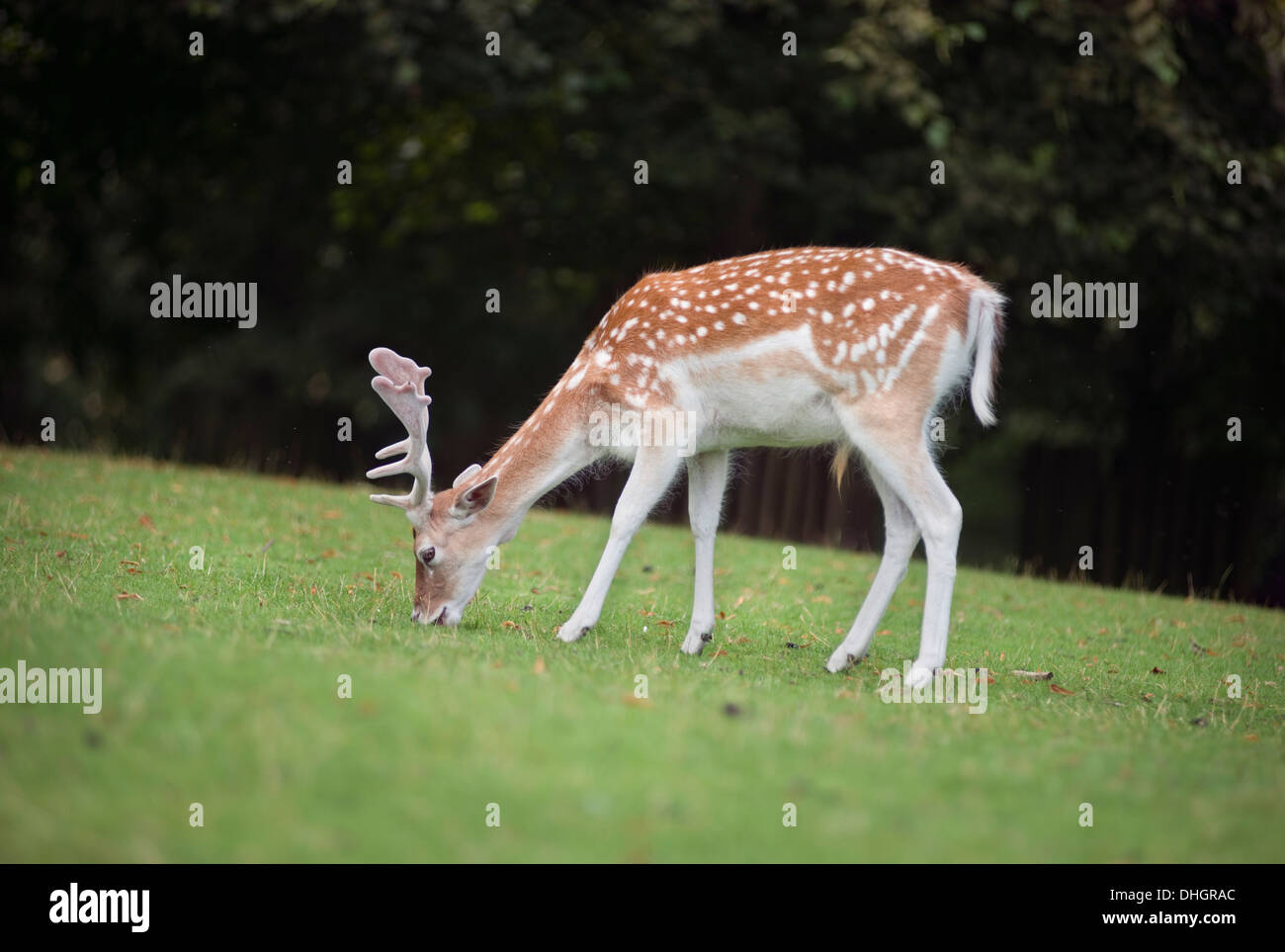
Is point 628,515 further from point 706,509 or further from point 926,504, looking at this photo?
point 926,504

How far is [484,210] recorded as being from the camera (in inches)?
645

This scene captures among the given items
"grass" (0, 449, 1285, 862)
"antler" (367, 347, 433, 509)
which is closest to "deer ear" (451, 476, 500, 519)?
"antler" (367, 347, 433, 509)

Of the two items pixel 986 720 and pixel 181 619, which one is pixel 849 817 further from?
pixel 181 619

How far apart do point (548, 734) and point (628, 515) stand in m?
2.60

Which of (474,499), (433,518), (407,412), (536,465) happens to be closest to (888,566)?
(536,465)

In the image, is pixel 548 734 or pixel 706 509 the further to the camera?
pixel 706 509

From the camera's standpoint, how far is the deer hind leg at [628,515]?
671 centimetres

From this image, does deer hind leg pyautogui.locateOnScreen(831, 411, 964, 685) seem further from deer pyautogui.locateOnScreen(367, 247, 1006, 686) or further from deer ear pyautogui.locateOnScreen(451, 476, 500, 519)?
deer ear pyautogui.locateOnScreen(451, 476, 500, 519)

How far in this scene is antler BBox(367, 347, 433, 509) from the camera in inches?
281

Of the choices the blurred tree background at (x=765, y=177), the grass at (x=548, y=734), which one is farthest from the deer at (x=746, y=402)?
the blurred tree background at (x=765, y=177)

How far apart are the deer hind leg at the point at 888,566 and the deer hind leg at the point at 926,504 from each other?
372 mm

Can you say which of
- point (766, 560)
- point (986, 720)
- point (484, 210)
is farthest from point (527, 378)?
point (986, 720)

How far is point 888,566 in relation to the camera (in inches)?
273

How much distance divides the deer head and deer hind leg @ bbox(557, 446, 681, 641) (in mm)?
627
